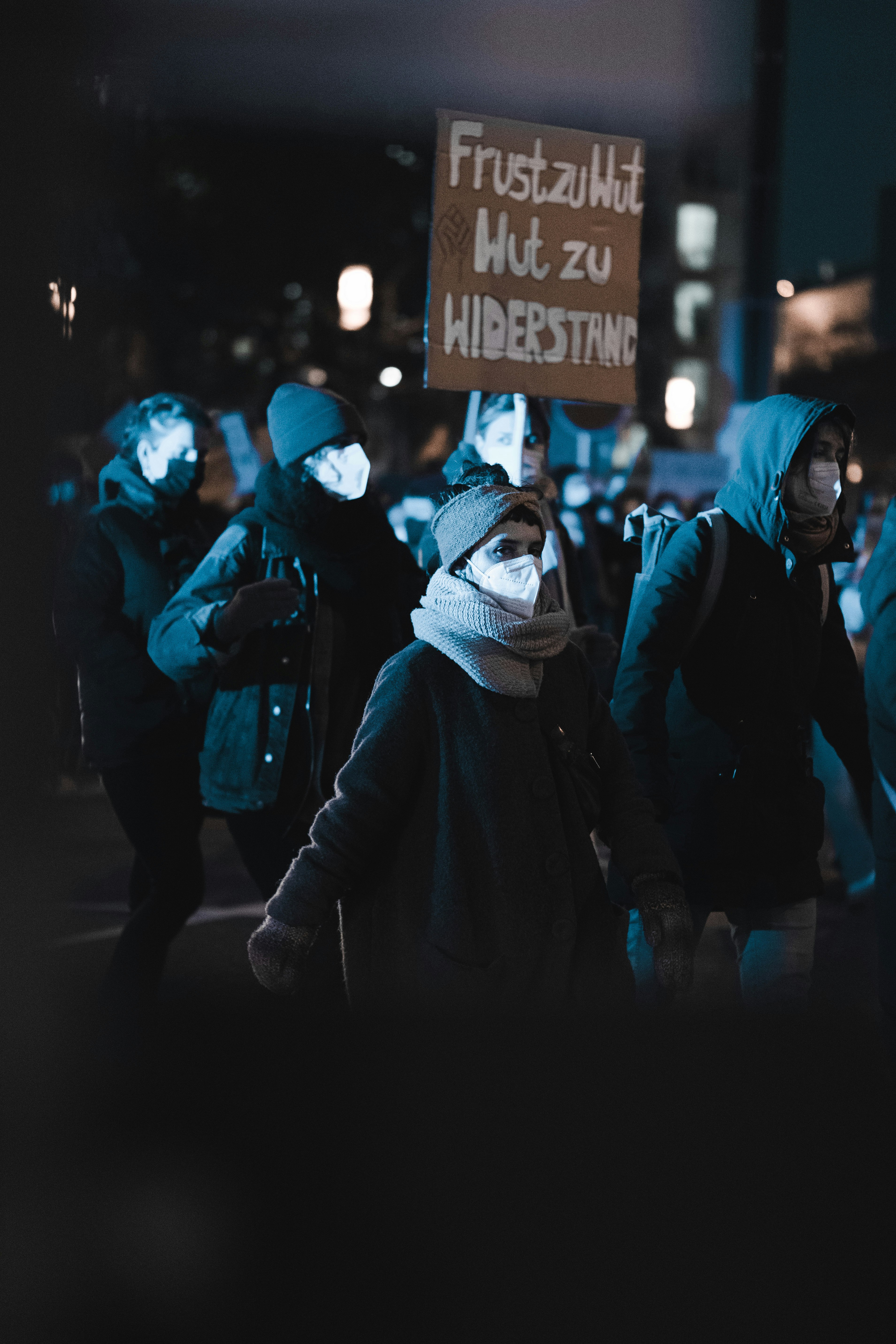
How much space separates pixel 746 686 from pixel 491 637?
94 centimetres

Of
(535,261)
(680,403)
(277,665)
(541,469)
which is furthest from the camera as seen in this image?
(680,403)

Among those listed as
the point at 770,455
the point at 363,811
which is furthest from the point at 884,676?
the point at 363,811

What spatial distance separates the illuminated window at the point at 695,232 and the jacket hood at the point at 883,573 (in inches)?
2526

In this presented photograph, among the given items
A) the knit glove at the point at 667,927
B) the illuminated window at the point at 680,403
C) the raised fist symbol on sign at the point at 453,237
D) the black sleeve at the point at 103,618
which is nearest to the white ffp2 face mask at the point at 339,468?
the raised fist symbol on sign at the point at 453,237

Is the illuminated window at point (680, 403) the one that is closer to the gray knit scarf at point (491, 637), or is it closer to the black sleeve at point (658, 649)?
the black sleeve at point (658, 649)

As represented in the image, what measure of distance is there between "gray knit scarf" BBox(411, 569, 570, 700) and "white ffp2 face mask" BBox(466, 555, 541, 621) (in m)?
0.02

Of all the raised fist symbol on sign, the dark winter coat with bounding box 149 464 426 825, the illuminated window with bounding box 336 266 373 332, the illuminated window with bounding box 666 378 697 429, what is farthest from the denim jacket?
the illuminated window with bounding box 666 378 697 429

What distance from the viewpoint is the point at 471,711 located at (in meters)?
2.96

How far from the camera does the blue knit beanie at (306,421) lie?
4215 millimetres

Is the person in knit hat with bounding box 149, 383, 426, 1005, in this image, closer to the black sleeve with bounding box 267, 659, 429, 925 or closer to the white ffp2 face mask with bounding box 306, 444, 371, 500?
the white ffp2 face mask with bounding box 306, 444, 371, 500

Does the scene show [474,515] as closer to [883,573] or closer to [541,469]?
[883,573]

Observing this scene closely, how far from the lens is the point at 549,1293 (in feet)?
8.50

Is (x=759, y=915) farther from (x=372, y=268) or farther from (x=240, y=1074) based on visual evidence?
(x=372, y=268)

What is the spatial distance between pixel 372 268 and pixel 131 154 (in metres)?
25.3
